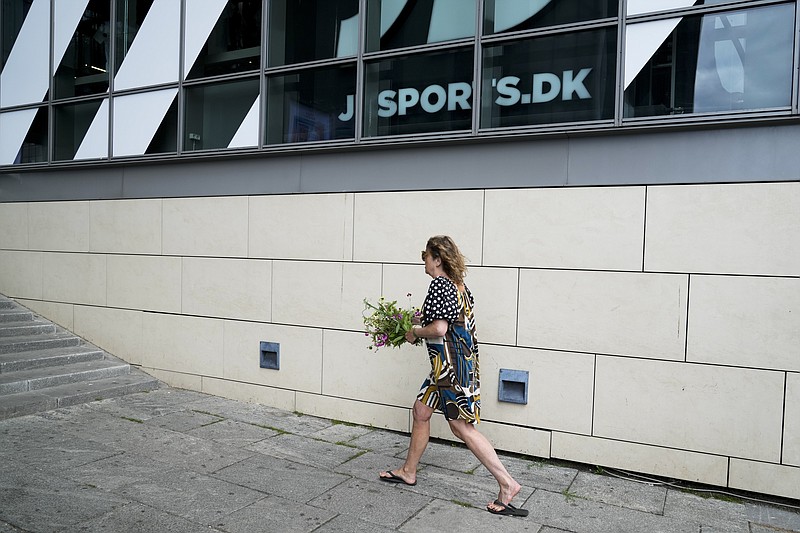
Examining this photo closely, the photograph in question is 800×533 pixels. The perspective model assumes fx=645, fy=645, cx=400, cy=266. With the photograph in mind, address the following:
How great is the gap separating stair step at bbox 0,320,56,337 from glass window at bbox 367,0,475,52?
19.5 ft

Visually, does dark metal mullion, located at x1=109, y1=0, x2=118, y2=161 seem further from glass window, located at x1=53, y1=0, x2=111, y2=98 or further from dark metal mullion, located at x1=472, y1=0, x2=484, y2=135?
dark metal mullion, located at x1=472, y1=0, x2=484, y2=135

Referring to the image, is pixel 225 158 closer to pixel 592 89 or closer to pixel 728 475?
pixel 592 89

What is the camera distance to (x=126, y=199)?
8.54 metres

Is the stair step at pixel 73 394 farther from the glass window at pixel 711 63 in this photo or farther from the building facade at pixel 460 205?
the glass window at pixel 711 63

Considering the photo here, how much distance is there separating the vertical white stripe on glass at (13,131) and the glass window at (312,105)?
15.0ft

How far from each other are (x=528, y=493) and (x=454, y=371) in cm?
123

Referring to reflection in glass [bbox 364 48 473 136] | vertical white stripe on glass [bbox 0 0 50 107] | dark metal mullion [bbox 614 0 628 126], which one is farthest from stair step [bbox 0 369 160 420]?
dark metal mullion [bbox 614 0 628 126]

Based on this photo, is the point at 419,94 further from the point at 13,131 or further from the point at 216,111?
the point at 13,131

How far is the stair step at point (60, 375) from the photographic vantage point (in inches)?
283

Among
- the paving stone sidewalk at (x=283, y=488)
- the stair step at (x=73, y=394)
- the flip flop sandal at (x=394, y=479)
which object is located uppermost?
the stair step at (x=73, y=394)

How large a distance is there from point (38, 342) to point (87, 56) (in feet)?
13.3

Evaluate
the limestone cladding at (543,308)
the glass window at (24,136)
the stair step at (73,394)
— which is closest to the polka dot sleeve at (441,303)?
the limestone cladding at (543,308)

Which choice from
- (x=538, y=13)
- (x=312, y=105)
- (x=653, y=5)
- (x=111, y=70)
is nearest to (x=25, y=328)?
(x=111, y=70)

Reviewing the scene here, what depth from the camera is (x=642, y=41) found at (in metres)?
Answer: 5.57
